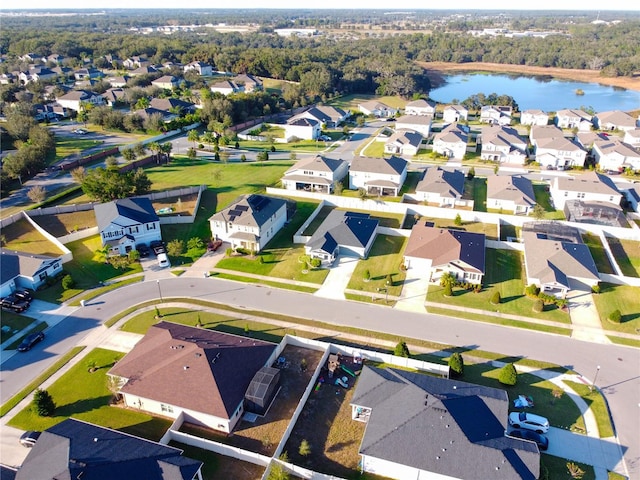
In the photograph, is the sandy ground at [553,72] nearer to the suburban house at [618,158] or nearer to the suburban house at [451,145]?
the suburban house at [451,145]

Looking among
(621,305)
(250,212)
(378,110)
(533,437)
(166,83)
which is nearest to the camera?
(533,437)

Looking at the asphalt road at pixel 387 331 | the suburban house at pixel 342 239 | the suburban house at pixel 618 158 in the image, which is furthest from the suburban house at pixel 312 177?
the suburban house at pixel 618 158

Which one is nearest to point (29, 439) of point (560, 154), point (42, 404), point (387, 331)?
point (42, 404)

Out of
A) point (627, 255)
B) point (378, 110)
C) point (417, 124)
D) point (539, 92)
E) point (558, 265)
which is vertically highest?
point (558, 265)

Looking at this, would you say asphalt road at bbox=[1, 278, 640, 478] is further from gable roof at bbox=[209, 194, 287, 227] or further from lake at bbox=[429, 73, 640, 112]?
lake at bbox=[429, 73, 640, 112]

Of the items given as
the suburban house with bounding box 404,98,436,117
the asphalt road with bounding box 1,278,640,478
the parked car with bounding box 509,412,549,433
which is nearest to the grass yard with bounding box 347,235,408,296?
the asphalt road with bounding box 1,278,640,478

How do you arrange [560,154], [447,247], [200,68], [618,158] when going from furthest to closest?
[200,68] → [560,154] → [618,158] → [447,247]

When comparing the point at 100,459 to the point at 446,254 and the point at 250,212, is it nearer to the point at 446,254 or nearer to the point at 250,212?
the point at 250,212

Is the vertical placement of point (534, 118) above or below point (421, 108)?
below
